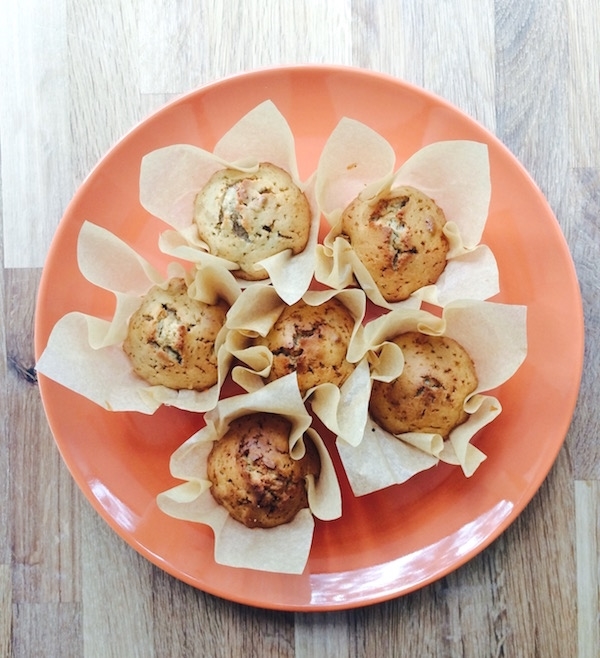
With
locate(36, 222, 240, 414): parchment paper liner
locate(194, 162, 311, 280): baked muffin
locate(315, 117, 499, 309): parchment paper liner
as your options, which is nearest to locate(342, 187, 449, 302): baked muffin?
locate(315, 117, 499, 309): parchment paper liner

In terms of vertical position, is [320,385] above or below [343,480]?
above

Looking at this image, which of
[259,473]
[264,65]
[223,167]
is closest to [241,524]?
[259,473]

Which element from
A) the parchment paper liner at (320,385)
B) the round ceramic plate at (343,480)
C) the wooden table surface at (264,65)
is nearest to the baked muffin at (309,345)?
the parchment paper liner at (320,385)

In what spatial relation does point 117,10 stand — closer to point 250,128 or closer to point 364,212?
point 250,128

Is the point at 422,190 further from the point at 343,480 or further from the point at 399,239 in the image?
the point at 343,480

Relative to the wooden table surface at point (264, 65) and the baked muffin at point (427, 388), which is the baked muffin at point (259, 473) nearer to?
the baked muffin at point (427, 388)

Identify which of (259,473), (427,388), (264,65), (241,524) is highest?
(264,65)
